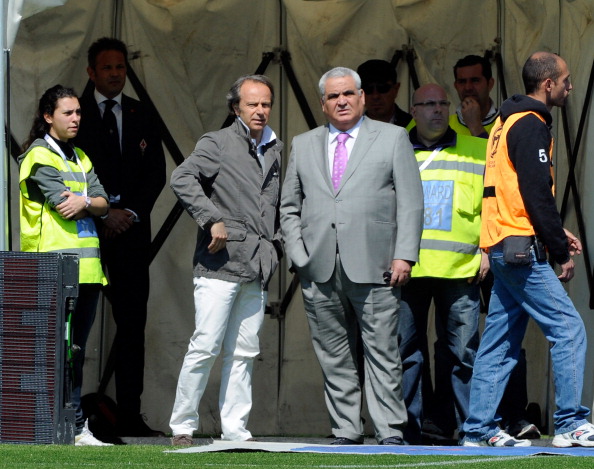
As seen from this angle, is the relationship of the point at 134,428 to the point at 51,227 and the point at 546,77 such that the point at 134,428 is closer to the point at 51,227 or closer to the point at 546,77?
the point at 51,227

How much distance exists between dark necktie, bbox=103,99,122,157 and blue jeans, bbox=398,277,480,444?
1885 millimetres

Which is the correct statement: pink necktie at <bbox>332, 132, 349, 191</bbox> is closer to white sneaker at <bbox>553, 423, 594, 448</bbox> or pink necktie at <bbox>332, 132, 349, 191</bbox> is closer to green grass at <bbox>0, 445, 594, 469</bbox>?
green grass at <bbox>0, 445, 594, 469</bbox>

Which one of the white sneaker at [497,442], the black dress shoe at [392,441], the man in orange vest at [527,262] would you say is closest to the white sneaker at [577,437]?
the man in orange vest at [527,262]

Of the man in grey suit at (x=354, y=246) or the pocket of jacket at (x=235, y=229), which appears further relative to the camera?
the pocket of jacket at (x=235, y=229)

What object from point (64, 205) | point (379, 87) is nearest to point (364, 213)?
point (379, 87)

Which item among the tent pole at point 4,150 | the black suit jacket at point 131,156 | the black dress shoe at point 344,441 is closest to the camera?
the tent pole at point 4,150

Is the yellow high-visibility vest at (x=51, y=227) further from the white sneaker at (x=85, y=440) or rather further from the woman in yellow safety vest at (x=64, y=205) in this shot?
the white sneaker at (x=85, y=440)

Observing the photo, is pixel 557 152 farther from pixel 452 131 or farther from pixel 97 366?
pixel 97 366

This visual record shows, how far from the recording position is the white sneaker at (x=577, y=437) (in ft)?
20.3

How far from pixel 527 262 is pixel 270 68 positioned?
3146mm

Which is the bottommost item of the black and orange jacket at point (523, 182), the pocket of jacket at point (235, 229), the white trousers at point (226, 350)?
the white trousers at point (226, 350)

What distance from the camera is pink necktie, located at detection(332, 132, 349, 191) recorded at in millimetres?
6816

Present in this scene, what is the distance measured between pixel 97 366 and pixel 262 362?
3.37 feet

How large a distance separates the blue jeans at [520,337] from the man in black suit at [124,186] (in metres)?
2.27
